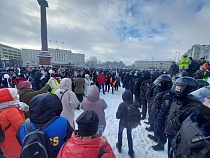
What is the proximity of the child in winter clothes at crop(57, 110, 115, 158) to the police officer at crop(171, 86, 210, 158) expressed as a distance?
0.92 m

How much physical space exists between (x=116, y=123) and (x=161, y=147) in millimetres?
1929

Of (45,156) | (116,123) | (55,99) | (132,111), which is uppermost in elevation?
(55,99)

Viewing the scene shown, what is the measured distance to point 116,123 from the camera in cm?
484

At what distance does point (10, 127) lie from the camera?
1774 millimetres

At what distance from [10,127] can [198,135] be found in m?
2.53

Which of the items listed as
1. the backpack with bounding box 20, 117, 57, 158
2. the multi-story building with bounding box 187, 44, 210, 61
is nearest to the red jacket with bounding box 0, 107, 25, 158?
the backpack with bounding box 20, 117, 57, 158

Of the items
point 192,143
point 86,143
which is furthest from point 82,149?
point 192,143

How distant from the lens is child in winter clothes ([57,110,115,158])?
3.51 ft

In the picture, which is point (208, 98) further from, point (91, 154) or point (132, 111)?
point (132, 111)

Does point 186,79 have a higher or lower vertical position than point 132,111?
higher

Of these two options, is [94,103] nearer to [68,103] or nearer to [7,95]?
[68,103]

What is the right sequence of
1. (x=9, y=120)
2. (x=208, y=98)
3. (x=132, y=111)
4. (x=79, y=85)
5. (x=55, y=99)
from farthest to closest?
(x=79, y=85)
(x=132, y=111)
(x=9, y=120)
(x=55, y=99)
(x=208, y=98)

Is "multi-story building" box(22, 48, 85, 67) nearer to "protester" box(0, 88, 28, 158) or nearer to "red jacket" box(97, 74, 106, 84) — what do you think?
"red jacket" box(97, 74, 106, 84)

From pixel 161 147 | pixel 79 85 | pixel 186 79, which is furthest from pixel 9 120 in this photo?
pixel 79 85
